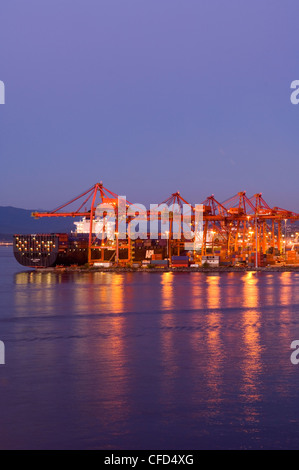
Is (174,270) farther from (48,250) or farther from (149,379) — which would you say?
(149,379)

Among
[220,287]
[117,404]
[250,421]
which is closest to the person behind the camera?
[250,421]

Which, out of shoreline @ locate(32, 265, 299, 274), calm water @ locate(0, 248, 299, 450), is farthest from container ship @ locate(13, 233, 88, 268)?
calm water @ locate(0, 248, 299, 450)

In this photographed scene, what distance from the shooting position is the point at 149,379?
13.3 m

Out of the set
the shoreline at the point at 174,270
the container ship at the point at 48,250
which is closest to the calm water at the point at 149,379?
the shoreline at the point at 174,270

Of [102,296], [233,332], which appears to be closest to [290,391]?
[233,332]

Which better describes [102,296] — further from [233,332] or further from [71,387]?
[71,387]

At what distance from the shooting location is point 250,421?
32.9 ft

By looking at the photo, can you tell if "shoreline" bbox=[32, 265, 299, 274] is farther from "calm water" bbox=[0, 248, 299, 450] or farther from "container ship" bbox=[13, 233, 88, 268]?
"calm water" bbox=[0, 248, 299, 450]

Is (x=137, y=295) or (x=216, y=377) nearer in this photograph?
(x=216, y=377)

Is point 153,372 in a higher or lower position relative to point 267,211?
lower

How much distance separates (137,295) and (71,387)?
2307 cm

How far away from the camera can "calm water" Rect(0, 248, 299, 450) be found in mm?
9445

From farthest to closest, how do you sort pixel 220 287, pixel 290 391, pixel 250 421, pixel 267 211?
pixel 267 211, pixel 220 287, pixel 290 391, pixel 250 421

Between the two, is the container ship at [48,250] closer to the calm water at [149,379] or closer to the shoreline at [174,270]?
the shoreline at [174,270]
